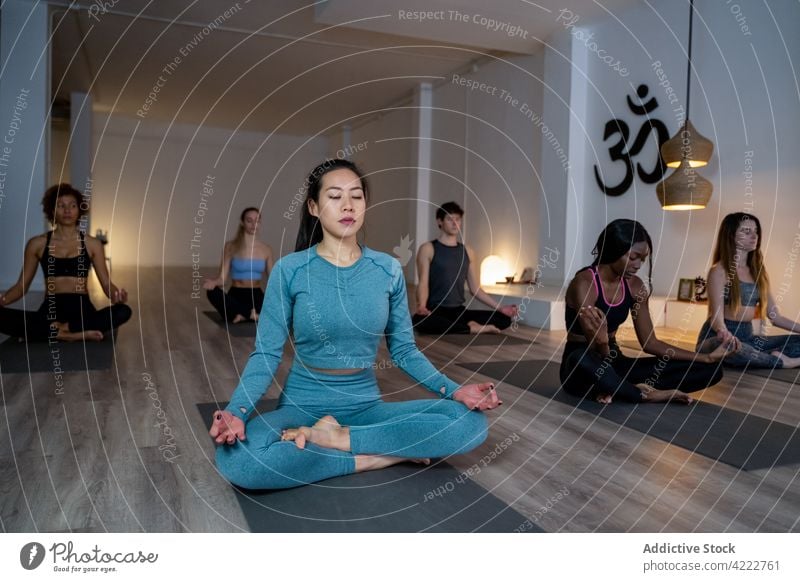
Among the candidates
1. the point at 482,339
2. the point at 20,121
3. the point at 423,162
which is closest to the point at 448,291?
the point at 482,339

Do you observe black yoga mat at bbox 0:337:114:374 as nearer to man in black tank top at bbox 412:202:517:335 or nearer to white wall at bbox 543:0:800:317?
man in black tank top at bbox 412:202:517:335

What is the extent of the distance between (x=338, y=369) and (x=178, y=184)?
12.8m

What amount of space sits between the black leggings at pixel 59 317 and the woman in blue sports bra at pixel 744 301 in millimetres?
3729

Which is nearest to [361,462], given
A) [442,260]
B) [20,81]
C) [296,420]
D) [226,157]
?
[296,420]

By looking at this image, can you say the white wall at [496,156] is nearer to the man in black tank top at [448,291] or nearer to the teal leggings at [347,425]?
the man in black tank top at [448,291]

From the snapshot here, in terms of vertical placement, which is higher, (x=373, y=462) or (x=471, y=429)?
(x=471, y=429)

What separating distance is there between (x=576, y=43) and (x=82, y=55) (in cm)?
622

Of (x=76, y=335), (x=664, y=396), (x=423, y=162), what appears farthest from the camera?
(x=423, y=162)

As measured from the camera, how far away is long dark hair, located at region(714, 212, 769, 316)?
4.07 metres

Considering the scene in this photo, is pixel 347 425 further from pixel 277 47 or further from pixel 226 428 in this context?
pixel 277 47

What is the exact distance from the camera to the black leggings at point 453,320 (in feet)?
17.9

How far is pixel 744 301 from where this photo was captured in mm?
4227

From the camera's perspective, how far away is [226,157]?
14.4 metres

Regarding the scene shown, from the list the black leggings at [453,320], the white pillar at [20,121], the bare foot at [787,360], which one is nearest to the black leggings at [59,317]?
the black leggings at [453,320]
